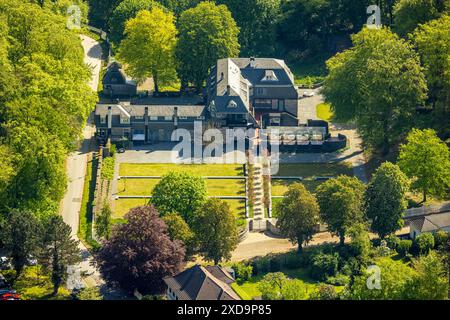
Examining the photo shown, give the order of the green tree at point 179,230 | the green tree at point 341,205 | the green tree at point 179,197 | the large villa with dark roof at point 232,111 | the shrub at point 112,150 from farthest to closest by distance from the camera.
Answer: the large villa with dark roof at point 232,111
the shrub at point 112,150
the green tree at point 179,197
the green tree at point 341,205
the green tree at point 179,230

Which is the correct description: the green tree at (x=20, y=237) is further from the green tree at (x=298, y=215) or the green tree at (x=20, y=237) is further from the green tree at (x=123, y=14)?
the green tree at (x=123, y=14)

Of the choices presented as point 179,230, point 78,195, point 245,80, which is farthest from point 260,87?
point 179,230

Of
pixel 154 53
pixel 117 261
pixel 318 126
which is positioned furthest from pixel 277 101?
pixel 117 261

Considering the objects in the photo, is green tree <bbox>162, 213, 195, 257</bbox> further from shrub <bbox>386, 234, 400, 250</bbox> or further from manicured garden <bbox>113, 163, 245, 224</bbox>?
shrub <bbox>386, 234, 400, 250</bbox>

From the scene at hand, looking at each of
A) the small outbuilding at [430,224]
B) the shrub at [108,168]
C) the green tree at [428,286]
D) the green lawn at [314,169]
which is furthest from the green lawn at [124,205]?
the green tree at [428,286]

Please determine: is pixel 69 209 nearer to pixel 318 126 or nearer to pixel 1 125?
pixel 1 125
